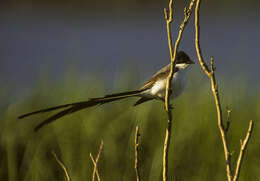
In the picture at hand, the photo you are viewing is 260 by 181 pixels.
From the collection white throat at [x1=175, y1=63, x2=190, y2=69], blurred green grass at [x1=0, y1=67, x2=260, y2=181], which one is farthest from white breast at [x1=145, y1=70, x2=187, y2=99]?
blurred green grass at [x1=0, y1=67, x2=260, y2=181]

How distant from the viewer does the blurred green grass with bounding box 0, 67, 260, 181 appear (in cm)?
304

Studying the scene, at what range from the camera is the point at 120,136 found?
3.25m

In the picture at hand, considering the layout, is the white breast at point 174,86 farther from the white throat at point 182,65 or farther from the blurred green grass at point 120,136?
the blurred green grass at point 120,136

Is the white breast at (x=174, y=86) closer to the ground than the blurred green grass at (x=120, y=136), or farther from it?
farther from it

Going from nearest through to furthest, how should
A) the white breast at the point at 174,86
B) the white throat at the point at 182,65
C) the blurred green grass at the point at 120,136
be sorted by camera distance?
1. the white breast at the point at 174,86
2. the white throat at the point at 182,65
3. the blurred green grass at the point at 120,136

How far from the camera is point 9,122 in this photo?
334 cm

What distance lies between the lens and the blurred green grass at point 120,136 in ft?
9.98

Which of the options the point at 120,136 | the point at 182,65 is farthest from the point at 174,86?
the point at 120,136

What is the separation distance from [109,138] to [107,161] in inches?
8.3

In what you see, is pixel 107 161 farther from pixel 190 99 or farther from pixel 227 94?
pixel 227 94

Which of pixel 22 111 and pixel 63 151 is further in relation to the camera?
pixel 22 111

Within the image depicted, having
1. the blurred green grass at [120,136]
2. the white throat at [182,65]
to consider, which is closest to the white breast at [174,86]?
the white throat at [182,65]

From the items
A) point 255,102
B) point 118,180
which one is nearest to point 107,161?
point 118,180

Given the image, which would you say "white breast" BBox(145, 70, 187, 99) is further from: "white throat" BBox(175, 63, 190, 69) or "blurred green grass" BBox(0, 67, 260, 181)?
"blurred green grass" BBox(0, 67, 260, 181)
